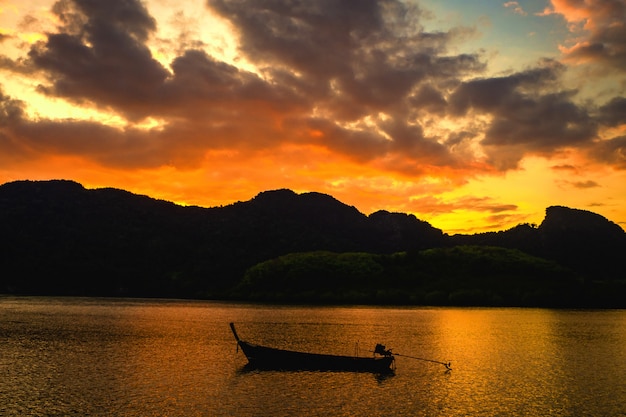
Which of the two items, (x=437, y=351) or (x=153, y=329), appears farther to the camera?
(x=153, y=329)

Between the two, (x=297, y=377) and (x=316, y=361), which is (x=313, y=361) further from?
(x=297, y=377)

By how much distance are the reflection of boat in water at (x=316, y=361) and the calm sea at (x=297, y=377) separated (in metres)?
1.75

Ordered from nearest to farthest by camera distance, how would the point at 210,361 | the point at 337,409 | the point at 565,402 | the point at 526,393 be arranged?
the point at 337,409, the point at 565,402, the point at 526,393, the point at 210,361

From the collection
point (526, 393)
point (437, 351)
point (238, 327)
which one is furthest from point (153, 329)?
point (526, 393)

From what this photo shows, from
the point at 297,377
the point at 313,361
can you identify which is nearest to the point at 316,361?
the point at 313,361

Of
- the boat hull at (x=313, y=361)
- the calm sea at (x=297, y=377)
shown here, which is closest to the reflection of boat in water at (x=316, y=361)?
the boat hull at (x=313, y=361)

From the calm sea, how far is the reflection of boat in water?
1746 millimetres

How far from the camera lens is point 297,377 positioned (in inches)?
2147

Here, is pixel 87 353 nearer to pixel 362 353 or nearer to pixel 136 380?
pixel 136 380

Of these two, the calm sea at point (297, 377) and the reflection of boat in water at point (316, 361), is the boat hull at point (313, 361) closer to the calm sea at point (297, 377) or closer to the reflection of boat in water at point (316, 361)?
the reflection of boat in water at point (316, 361)

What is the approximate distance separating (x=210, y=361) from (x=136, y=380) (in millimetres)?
14208

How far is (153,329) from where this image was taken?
104 m

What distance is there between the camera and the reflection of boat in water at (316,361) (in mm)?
58531

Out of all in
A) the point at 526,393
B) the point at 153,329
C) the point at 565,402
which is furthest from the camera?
the point at 153,329
